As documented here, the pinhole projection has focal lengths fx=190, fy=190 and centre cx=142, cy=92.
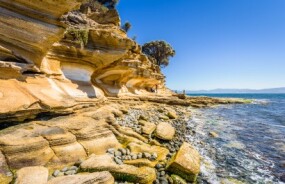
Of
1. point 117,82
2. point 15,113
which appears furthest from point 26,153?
point 117,82

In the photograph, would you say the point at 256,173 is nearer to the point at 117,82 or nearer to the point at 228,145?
the point at 228,145

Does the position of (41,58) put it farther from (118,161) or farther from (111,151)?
(118,161)

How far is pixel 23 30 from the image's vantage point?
945 centimetres

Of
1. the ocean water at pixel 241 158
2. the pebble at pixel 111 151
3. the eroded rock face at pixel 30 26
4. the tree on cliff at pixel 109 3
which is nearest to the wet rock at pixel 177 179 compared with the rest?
the ocean water at pixel 241 158

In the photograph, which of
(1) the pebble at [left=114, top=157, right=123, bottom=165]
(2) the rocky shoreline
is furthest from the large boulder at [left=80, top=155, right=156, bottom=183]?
(1) the pebble at [left=114, top=157, right=123, bottom=165]

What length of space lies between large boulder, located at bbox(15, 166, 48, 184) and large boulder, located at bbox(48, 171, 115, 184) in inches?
16.5

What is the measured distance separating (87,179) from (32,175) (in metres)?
1.70

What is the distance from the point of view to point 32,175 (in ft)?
18.4

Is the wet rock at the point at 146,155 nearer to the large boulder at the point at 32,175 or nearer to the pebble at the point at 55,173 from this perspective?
the pebble at the point at 55,173

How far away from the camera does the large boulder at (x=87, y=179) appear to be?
17.3ft

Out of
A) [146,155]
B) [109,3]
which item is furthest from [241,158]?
[109,3]

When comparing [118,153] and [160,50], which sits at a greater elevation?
[160,50]

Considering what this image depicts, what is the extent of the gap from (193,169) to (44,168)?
5365mm

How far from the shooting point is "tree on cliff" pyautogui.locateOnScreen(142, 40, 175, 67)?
5584cm
